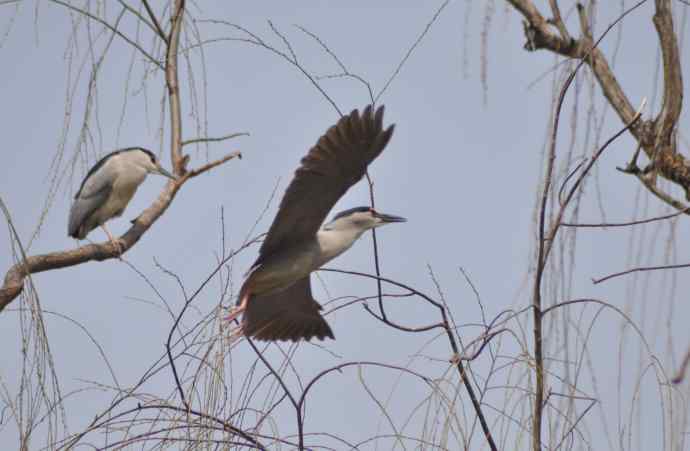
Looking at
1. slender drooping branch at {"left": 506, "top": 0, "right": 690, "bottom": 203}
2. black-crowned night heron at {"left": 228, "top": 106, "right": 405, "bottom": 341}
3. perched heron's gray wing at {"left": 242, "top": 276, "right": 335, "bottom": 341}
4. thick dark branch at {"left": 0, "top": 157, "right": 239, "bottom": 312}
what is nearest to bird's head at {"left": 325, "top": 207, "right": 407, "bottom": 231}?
black-crowned night heron at {"left": 228, "top": 106, "right": 405, "bottom": 341}

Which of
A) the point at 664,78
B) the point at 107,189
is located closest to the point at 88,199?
the point at 107,189

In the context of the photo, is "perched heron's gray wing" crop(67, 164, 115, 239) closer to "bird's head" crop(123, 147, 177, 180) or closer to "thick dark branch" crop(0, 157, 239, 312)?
"bird's head" crop(123, 147, 177, 180)

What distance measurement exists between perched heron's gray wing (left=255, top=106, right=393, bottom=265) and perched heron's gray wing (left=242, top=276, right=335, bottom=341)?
20.8 inches

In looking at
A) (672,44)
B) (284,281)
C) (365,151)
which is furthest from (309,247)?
(672,44)

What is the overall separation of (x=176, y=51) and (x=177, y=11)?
14cm

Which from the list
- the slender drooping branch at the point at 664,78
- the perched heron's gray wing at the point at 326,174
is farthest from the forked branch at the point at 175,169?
the slender drooping branch at the point at 664,78

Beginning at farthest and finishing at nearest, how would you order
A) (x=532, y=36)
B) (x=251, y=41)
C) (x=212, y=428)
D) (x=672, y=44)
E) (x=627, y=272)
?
(x=532, y=36)
(x=251, y=41)
(x=672, y=44)
(x=212, y=428)
(x=627, y=272)

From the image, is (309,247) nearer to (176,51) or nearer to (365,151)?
(365,151)

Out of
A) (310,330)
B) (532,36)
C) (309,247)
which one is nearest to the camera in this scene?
(532,36)

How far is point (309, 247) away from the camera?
4.54 m

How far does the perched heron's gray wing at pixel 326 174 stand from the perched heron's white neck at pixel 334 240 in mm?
68

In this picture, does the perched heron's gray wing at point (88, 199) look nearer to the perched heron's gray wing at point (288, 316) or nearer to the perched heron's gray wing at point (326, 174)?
the perched heron's gray wing at point (288, 316)

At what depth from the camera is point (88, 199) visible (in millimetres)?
5992

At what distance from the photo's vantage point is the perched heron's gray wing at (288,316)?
5066 mm
